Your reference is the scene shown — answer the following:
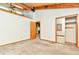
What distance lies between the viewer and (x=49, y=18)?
8.12m

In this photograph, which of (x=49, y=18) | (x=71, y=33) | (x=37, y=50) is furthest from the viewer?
(x=49, y=18)

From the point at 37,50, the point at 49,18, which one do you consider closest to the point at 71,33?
the point at 49,18

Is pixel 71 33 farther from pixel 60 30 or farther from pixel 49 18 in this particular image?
pixel 49 18

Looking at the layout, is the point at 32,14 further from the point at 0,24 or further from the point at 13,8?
the point at 0,24

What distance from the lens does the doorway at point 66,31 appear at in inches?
278

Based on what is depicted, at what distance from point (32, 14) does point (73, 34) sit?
4297 millimetres

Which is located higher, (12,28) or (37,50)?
(12,28)

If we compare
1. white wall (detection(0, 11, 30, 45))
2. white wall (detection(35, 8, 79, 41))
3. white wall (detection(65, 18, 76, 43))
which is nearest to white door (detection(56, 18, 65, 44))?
white wall (detection(35, 8, 79, 41))

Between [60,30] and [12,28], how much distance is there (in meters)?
3.06

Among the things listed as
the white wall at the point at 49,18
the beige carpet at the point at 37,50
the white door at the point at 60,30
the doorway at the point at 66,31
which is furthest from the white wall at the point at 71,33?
the beige carpet at the point at 37,50

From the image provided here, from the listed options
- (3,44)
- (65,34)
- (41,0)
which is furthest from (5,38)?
(41,0)

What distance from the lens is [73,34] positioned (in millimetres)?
7184

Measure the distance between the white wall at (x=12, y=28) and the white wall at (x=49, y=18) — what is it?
1349 mm

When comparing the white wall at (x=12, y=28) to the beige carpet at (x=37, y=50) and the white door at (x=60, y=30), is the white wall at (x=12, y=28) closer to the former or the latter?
the beige carpet at (x=37, y=50)
